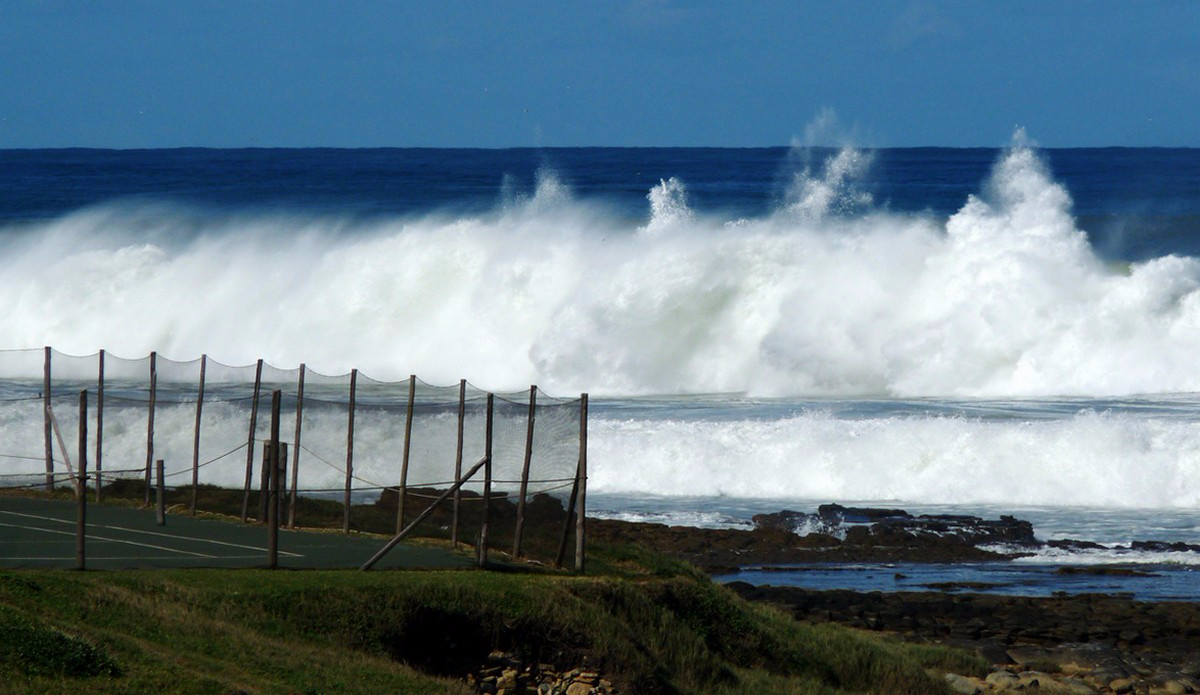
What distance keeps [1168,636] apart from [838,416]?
15709 mm

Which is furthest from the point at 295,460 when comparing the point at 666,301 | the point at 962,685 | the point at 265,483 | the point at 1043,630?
the point at 666,301

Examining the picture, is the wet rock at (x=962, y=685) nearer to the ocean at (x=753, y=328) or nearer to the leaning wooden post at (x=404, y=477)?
the leaning wooden post at (x=404, y=477)

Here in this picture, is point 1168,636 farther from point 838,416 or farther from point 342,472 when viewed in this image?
point 838,416

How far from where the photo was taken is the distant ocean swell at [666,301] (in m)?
42.6

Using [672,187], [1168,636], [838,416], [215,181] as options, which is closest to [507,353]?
[838,416]

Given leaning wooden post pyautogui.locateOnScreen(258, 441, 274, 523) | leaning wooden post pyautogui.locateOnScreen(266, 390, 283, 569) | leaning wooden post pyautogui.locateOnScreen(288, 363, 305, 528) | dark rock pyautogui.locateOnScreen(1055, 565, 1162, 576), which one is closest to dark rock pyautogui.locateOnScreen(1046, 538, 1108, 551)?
dark rock pyautogui.locateOnScreen(1055, 565, 1162, 576)

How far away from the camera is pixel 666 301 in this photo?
47719mm

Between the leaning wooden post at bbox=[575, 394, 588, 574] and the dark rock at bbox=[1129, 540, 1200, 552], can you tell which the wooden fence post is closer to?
the leaning wooden post at bbox=[575, 394, 588, 574]

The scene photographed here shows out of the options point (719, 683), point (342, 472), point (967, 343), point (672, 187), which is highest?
point (672, 187)

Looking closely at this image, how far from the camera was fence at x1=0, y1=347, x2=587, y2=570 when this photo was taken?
55.7 ft

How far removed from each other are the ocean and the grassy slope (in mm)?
7769

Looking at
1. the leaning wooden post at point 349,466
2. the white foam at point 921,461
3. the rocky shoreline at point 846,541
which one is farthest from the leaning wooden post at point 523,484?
the white foam at point 921,461

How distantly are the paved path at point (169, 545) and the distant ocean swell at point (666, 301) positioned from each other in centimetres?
2396

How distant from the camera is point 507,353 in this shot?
154ft
